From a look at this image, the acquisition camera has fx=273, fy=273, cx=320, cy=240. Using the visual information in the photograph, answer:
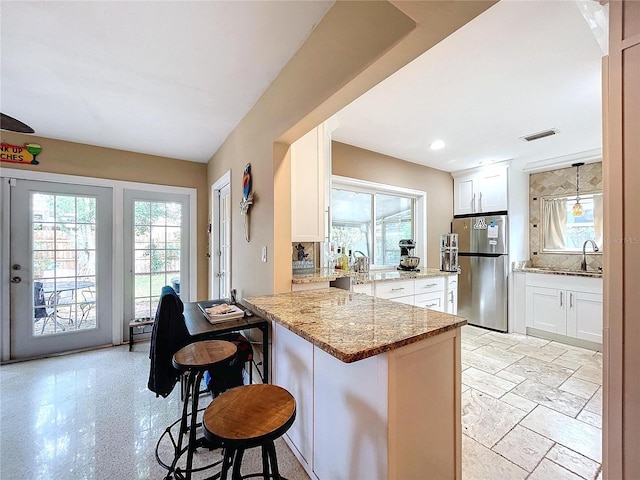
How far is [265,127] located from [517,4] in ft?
5.39

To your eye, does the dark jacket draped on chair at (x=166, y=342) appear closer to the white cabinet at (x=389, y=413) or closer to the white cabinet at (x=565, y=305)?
the white cabinet at (x=389, y=413)

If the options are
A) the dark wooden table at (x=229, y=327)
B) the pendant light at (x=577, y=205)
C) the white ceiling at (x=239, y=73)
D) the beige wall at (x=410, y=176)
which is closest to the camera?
the white ceiling at (x=239, y=73)

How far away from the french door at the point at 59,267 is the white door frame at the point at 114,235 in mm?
45

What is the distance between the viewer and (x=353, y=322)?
1.24 m

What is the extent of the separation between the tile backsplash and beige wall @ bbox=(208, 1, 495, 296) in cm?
410

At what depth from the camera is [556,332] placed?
3.57 m

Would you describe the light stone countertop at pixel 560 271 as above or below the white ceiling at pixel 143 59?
below

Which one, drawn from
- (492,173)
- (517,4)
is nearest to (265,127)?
(517,4)

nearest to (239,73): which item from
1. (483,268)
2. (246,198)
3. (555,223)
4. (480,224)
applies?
(246,198)

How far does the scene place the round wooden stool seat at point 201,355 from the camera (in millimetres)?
1370

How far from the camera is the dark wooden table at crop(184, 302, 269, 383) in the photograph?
1.75 metres

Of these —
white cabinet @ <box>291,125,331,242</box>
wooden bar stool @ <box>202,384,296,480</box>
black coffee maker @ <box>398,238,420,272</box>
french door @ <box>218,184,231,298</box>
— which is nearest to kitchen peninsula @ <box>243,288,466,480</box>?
wooden bar stool @ <box>202,384,296,480</box>

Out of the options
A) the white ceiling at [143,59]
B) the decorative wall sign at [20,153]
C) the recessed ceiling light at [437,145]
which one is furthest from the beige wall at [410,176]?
the decorative wall sign at [20,153]

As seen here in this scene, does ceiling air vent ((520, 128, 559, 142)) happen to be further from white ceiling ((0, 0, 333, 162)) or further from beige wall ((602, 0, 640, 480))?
white ceiling ((0, 0, 333, 162))
